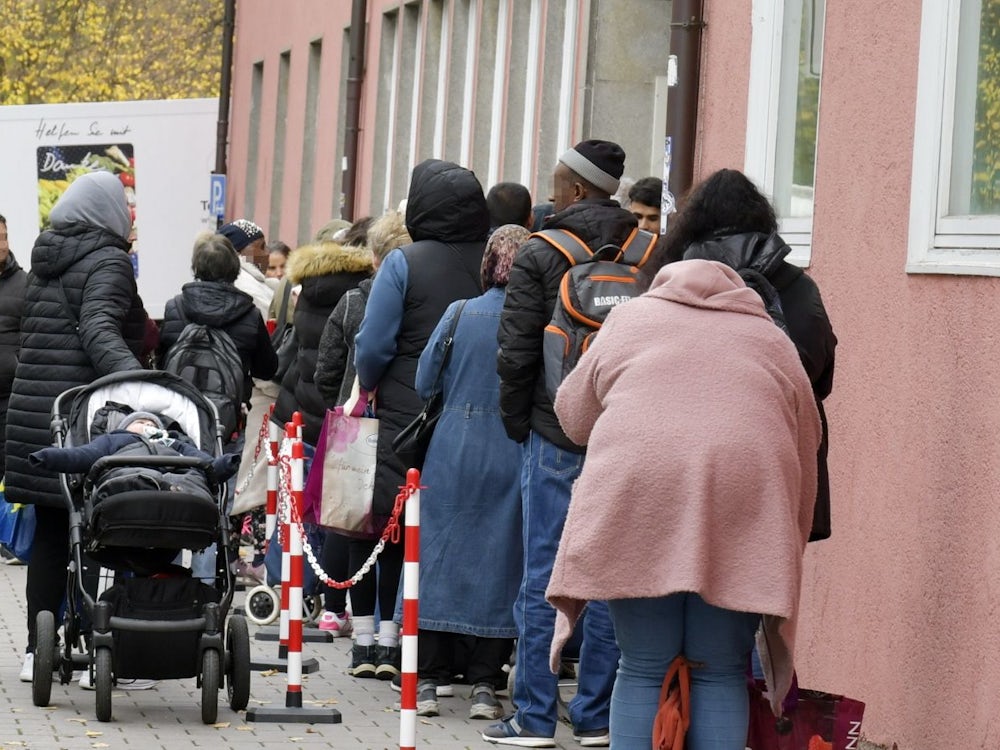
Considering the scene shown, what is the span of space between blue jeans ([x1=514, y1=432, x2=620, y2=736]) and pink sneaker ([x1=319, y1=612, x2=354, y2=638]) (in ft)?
10.8

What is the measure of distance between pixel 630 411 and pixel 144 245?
63.6 ft

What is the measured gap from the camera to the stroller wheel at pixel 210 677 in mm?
8328

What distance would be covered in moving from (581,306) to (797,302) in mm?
984

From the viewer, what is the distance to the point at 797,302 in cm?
677

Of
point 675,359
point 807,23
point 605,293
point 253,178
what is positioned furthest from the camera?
point 253,178

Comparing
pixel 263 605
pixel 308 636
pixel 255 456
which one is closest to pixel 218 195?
pixel 255 456

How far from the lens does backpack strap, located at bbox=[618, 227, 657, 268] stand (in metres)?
7.77

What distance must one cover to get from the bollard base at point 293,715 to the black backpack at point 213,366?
308 cm

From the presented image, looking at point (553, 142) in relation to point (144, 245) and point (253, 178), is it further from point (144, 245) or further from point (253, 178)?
point (253, 178)

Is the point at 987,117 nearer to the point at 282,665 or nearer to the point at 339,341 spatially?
the point at 339,341

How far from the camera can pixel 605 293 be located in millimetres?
7562

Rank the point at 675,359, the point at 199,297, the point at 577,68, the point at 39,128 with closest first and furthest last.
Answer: the point at 675,359, the point at 199,297, the point at 577,68, the point at 39,128

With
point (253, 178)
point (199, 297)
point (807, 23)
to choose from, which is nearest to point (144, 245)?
point (253, 178)

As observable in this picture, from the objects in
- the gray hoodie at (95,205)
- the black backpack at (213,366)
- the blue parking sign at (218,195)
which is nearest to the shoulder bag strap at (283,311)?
the black backpack at (213,366)
